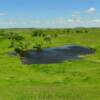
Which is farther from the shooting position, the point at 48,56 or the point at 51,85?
the point at 48,56

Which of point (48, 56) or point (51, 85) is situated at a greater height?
point (51, 85)

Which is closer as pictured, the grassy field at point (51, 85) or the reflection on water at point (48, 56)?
the grassy field at point (51, 85)

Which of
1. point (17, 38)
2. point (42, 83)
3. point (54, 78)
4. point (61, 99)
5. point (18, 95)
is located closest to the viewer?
point (61, 99)

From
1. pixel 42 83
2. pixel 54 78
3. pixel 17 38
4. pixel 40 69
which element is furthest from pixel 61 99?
pixel 17 38

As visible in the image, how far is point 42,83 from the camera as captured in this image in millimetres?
38781

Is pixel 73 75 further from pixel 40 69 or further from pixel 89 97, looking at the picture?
pixel 89 97

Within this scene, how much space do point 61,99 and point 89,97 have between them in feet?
8.29

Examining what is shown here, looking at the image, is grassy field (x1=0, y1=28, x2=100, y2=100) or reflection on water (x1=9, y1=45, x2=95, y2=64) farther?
reflection on water (x1=9, y1=45, x2=95, y2=64)

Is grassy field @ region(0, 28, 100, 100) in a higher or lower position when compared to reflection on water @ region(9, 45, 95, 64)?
higher

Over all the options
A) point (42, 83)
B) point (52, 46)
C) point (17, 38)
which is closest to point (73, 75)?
point (42, 83)

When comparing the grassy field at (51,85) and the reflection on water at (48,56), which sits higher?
the grassy field at (51,85)

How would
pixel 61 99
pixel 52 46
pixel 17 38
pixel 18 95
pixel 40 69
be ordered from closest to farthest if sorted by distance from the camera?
pixel 61 99
pixel 18 95
pixel 40 69
pixel 52 46
pixel 17 38

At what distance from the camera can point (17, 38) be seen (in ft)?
400

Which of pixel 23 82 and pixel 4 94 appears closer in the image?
pixel 4 94
